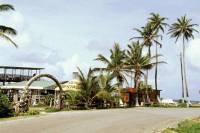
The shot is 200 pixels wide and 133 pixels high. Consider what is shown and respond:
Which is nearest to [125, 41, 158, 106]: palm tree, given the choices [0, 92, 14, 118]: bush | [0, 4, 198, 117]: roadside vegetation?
[0, 4, 198, 117]: roadside vegetation

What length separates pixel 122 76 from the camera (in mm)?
61531

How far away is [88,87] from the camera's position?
46.4 m

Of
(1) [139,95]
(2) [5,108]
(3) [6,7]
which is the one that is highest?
(3) [6,7]

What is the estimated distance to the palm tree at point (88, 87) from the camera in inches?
1822

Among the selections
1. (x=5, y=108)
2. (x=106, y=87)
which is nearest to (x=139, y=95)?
(x=106, y=87)

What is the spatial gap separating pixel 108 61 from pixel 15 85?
1341 centimetres

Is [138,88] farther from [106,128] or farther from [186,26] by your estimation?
[106,128]

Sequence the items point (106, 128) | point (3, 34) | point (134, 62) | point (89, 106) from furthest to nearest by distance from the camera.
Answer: point (134, 62) < point (89, 106) < point (3, 34) < point (106, 128)

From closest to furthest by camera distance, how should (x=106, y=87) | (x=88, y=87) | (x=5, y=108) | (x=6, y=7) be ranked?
(x=5, y=108) → (x=6, y=7) → (x=88, y=87) → (x=106, y=87)

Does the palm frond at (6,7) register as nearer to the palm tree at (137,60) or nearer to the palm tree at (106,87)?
the palm tree at (106,87)

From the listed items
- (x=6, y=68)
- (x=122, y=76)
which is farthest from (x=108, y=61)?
(x=6, y=68)

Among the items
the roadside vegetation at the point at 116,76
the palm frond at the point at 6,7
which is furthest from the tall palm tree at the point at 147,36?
the palm frond at the point at 6,7

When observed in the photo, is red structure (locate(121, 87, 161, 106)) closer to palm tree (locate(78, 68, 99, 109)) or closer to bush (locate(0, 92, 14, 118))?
palm tree (locate(78, 68, 99, 109))

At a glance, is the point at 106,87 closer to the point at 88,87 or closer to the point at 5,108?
the point at 88,87
